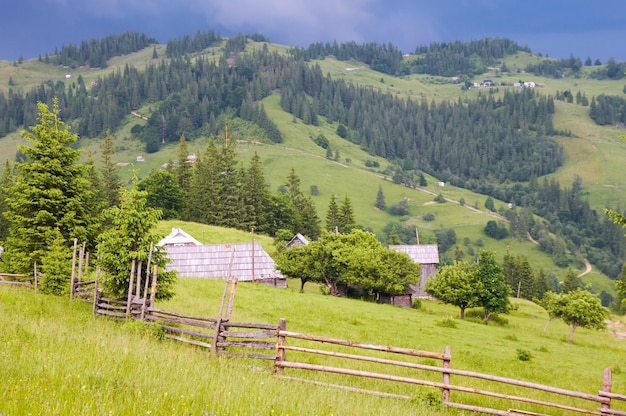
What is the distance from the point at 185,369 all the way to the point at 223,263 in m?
45.3

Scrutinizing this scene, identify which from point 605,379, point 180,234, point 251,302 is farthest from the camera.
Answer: point 180,234

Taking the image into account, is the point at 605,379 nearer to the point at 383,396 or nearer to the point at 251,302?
the point at 383,396

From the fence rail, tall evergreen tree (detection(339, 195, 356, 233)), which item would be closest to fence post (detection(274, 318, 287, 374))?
the fence rail

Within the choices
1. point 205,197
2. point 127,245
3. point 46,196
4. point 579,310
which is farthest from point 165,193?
point 127,245

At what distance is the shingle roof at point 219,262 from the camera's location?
182 feet

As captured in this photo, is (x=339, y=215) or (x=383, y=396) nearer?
(x=383, y=396)

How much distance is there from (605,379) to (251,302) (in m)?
27.2

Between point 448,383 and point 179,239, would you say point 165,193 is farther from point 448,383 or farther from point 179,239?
point 448,383

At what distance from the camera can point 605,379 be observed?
44.1 feet

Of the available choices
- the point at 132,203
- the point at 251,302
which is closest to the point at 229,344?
the point at 132,203

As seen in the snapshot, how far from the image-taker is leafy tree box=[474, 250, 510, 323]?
4975 centimetres

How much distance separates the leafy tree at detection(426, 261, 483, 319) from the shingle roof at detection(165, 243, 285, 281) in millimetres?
16082

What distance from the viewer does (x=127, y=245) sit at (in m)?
23.6

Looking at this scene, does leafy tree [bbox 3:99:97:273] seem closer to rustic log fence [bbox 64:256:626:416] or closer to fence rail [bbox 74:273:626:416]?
fence rail [bbox 74:273:626:416]
